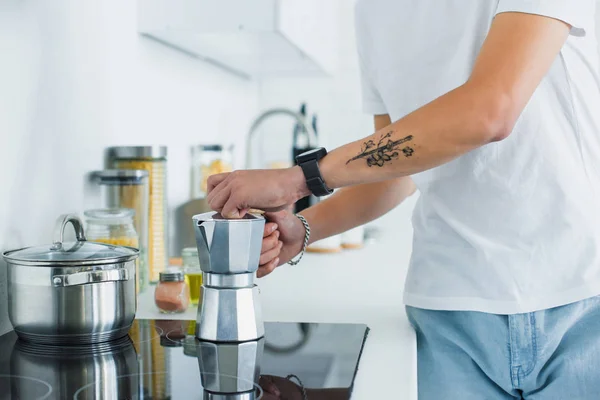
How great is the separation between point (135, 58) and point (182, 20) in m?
0.14

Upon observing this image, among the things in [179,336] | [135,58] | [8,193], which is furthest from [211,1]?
[179,336]

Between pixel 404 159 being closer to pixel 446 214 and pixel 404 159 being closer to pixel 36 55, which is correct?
pixel 446 214

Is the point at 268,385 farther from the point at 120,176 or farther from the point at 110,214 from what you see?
the point at 120,176

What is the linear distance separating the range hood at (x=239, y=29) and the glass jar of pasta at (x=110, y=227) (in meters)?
0.51

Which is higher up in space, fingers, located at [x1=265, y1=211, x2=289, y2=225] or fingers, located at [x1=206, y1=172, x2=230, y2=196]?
fingers, located at [x1=206, y1=172, x2=230, y2=196]

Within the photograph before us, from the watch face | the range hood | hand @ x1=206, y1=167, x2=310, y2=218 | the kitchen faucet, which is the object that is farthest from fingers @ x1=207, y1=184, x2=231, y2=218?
the kitchen faucet

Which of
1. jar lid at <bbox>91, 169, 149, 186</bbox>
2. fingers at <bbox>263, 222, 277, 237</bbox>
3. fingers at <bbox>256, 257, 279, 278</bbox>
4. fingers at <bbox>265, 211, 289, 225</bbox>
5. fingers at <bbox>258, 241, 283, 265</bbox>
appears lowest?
fingers at <bbox>256, 257, 279, 278</bbox>

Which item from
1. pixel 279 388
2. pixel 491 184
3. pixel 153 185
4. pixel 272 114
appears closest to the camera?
pixel 279 388

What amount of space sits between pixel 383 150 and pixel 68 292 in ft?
1.45

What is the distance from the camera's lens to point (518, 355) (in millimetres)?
1072

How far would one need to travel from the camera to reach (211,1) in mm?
1607

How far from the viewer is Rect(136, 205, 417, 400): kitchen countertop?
0.92 m

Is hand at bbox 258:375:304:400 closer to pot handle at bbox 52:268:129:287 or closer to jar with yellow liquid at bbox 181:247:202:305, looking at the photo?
pot handle at bbox 52:268:129:287

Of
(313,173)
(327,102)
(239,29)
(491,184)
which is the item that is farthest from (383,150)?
(327,102)
